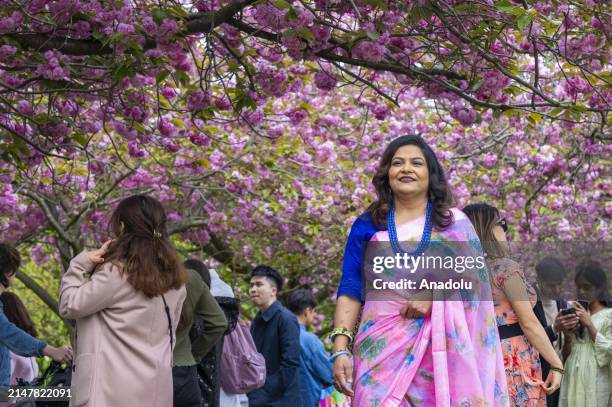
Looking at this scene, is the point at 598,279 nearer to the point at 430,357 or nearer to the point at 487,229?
the point at 487,229

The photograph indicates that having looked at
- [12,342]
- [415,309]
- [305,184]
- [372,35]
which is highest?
Answer: [305,184]

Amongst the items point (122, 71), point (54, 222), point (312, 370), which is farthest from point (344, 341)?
point (54, 222)

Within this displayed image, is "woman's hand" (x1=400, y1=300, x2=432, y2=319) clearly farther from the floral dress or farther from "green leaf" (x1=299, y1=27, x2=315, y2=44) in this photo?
"green leaf" (x1=299, y1=27, x2=315, y2=44)

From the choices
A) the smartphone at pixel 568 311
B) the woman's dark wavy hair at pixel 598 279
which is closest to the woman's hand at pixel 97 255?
the smartphone at pixel 568 311

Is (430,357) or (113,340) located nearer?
(430,357)

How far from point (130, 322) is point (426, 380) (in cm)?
124

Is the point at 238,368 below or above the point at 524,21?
below

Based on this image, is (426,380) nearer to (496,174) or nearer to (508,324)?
(508,324)

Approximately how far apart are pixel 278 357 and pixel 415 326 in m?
2.82

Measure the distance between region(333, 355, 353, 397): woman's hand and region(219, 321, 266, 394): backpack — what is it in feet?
6.65

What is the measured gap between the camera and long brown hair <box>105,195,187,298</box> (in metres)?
4.33

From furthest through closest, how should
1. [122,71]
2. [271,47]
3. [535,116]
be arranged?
[535,116], [271,47], [122,71]

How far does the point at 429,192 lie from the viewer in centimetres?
432

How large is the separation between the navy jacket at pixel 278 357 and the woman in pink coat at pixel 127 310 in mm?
2256
